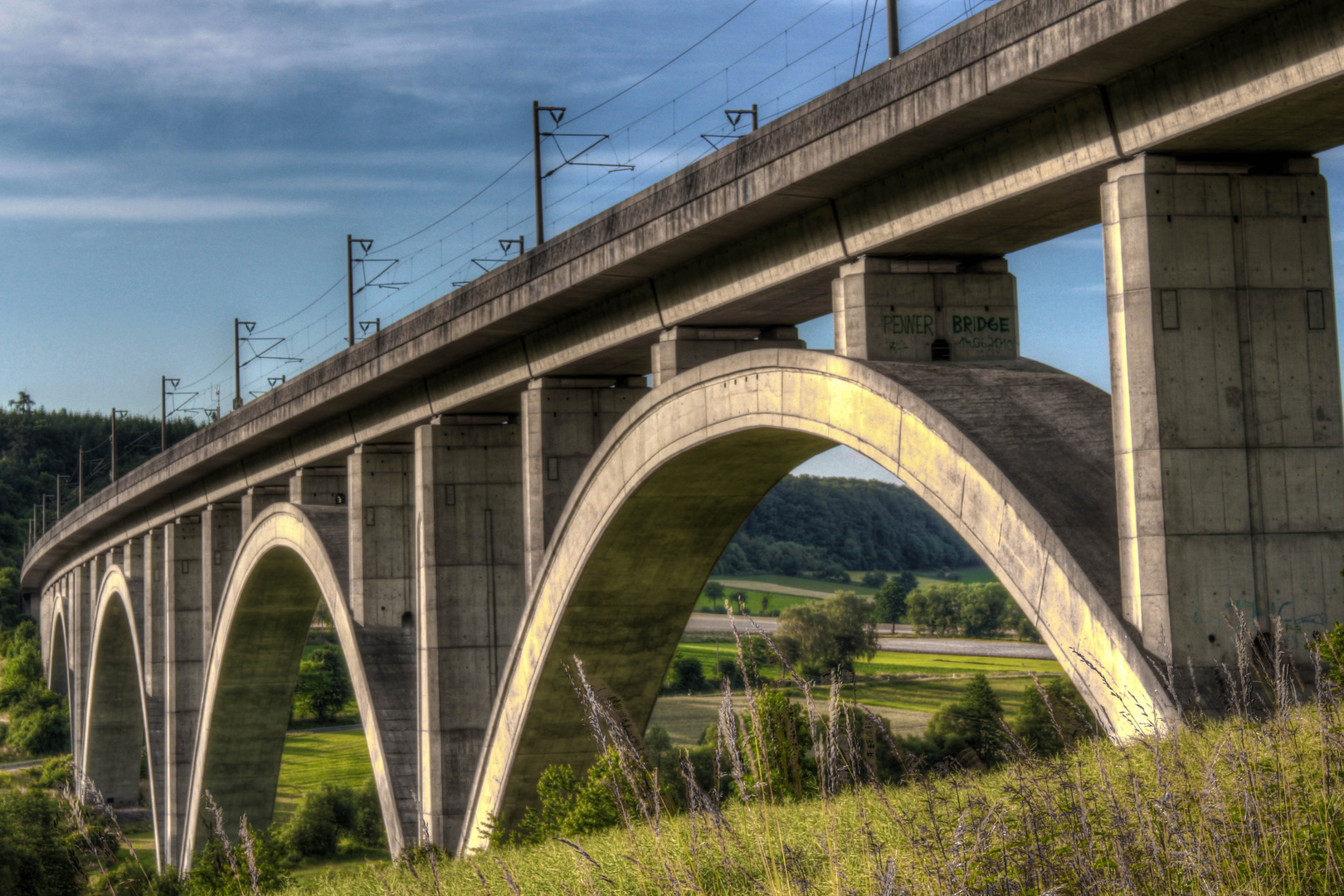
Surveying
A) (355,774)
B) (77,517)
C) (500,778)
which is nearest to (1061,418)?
(500,778)

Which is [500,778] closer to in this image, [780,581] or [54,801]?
[54,801]


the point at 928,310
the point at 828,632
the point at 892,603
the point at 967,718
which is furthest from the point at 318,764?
the point at 928,310

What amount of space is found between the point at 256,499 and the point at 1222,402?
1283 inches

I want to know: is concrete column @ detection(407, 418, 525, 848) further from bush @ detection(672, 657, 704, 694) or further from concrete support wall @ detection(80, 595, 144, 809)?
bush @ detection(672, 657, 704, 694)

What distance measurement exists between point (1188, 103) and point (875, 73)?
3.47m

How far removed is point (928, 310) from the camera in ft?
50.1

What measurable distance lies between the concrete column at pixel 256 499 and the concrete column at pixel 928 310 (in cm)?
2742

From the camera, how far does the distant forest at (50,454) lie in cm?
14638

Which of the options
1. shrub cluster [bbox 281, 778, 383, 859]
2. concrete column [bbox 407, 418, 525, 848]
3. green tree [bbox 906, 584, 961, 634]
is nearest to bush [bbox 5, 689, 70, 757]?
shrub cluster [bbox 281, 778, 383, 859]

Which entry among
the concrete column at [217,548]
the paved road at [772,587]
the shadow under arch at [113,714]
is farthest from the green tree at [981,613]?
the concrete column at [217,548]

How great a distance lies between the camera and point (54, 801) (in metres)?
50.7

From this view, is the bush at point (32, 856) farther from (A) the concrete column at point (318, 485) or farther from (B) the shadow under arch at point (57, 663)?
(B) the shadow under arch at point (57, 663)

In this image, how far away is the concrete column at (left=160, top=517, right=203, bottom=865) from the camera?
44.9m

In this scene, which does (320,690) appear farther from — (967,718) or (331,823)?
(967,718)
